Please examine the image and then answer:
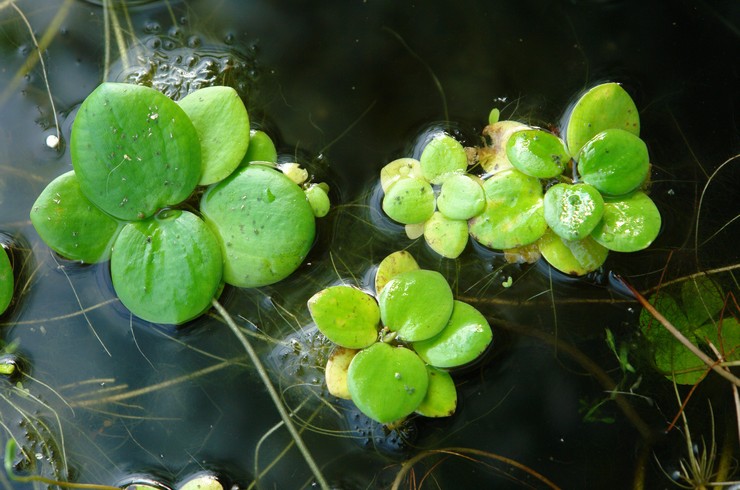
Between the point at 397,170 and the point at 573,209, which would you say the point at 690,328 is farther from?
the point at 397,170

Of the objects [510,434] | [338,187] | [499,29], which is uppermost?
[499,29]

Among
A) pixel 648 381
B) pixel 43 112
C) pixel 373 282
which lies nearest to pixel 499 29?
pixel 373 282

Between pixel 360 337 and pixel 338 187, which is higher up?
pixel 338 187

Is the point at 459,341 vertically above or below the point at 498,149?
below

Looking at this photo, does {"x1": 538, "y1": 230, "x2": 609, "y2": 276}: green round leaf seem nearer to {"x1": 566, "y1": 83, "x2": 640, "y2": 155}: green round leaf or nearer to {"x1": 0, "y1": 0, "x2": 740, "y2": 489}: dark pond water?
{"x1": 0, "y1": 0, "x2": 740, "y2": 489}: dark pond water

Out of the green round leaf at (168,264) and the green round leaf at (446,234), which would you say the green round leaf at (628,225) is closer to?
the green round leaf at (446,234)

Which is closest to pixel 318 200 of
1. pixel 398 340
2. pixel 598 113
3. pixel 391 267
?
pixel 391 267

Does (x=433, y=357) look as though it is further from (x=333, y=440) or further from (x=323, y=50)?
(x=323, y=50)
